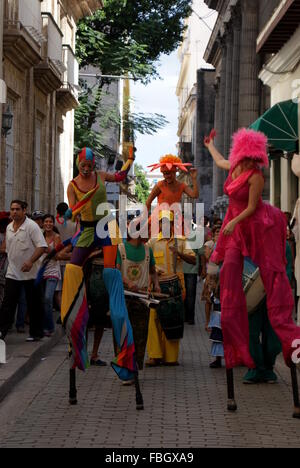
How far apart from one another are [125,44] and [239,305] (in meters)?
28.2

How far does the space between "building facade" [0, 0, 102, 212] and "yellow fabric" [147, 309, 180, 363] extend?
9.05 metres

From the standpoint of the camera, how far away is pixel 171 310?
11.2 metres

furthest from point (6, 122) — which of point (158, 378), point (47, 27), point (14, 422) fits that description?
point (14, 422)

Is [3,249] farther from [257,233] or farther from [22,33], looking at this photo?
[22,33]

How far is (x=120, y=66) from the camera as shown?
35000 mm

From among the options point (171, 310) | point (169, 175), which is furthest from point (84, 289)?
point (169, 175)

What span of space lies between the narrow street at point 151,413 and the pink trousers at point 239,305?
45 centimetres

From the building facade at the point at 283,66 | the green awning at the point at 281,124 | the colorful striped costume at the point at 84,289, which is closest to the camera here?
the colorful striped costume at the point at 84,289

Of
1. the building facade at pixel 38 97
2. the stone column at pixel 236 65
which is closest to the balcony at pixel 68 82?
the building facade at pixel 38 97

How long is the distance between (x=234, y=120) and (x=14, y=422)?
3270cm

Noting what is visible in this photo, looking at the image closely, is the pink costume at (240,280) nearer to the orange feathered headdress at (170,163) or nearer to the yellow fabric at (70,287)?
the yellow fabric at (70,287)

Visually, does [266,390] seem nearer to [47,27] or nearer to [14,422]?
[14,422]

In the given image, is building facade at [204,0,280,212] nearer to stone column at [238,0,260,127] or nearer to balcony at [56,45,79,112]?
stone column at [238,0,260,127]

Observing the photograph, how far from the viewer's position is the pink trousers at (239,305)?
8305 mm
